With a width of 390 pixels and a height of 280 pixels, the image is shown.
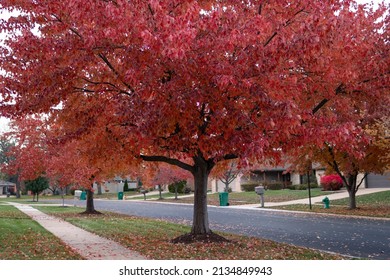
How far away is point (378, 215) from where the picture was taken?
22703mm

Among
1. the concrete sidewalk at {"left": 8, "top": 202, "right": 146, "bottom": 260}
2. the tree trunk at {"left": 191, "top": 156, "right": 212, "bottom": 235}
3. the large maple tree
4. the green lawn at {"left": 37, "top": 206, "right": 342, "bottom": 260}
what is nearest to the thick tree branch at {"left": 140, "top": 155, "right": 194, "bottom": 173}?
the tree trunk at {"left": 191, "top": 156, "right": 212, "bottom": 235}

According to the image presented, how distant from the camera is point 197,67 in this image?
997 centimetres

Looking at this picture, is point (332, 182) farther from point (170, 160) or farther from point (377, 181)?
point (170, 160)

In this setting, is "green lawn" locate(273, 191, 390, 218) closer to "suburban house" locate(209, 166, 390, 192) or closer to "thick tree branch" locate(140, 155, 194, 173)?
"thick tree branch" locate(140, 155, 194, 173)

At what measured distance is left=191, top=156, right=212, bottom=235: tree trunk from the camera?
45.0ft

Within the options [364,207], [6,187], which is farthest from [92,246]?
[6,187]

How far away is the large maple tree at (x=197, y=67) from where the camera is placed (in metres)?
9.62

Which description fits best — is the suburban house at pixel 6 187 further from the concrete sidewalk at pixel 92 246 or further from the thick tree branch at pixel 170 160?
Result: the thick tree branch at pixel 170 160

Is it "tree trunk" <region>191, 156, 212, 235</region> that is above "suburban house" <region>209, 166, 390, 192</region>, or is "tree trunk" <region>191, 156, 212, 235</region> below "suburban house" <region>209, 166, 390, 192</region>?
below

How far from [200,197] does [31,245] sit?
15.7 ft

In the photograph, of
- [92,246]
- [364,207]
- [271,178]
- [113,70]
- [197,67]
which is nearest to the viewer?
[197,67]

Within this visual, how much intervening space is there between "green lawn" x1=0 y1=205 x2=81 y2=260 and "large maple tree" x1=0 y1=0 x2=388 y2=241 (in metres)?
3.17

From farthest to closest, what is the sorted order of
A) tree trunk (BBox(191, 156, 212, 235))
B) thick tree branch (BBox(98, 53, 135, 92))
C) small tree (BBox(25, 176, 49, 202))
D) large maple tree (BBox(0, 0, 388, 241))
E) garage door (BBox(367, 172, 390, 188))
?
small tree (BBox(25, 176, 49, 202)), garage door (BBox(367, 172, 390, 188)), tree trunk (BBox(191, 156, 212, 235)), thick tree branch (BBox(98, 53, 135, 92)), large maple tree (BBox(0, 0, 388, 241))

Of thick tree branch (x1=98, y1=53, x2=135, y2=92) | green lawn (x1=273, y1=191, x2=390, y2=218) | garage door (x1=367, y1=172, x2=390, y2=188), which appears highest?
thick tree branch (x1=98, y1=53, x2=135, y2=92)
